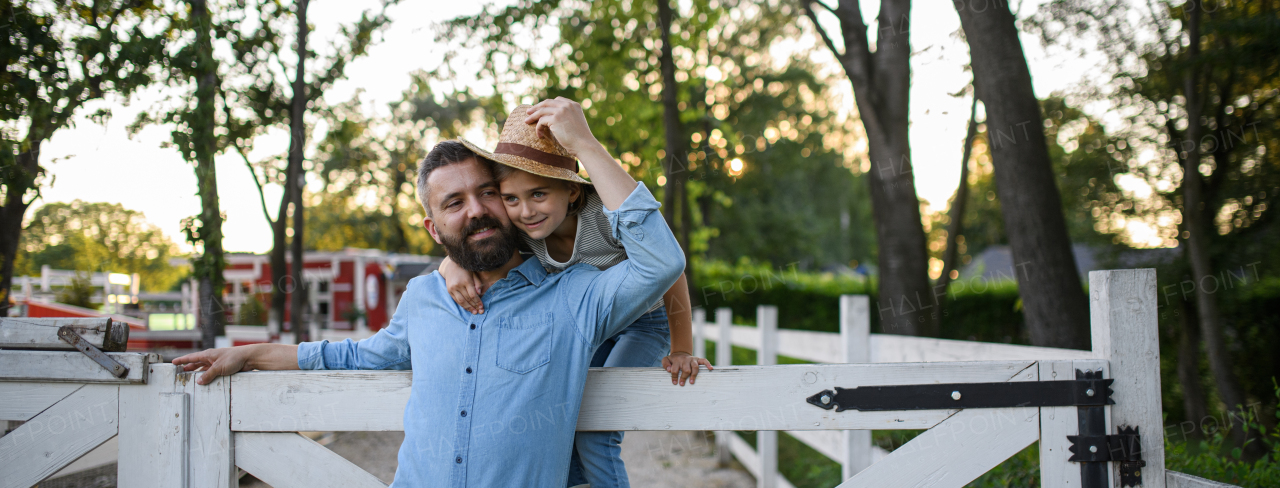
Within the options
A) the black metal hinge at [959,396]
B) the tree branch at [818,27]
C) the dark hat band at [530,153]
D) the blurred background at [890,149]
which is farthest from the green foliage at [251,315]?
the black metal hinge at [959,396]

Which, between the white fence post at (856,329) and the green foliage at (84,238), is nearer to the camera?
the white fence post at (856,329)

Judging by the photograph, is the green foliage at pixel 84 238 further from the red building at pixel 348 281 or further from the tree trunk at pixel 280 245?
the red building at pixel 348 281

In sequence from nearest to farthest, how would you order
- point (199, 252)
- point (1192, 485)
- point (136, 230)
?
1. point (1192, 485)
2. point (199, 252)
3. point (136, 230)

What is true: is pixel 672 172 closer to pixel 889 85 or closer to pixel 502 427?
pixel 889 85

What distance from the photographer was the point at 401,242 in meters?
30.3

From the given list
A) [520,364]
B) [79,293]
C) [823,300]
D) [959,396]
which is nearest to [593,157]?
[520,364]

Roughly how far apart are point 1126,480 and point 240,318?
15.9 m

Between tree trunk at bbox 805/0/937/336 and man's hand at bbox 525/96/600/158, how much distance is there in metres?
4.85

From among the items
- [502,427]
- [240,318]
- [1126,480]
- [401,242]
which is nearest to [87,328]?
[502,427]

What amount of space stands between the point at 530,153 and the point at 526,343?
46 cm

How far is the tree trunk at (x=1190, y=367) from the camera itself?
6438mm

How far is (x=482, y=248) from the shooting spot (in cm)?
180

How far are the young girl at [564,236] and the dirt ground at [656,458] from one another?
4.13 meters

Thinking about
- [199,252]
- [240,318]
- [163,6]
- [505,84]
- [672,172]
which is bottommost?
[240,318]
